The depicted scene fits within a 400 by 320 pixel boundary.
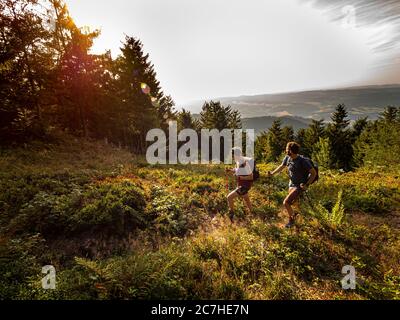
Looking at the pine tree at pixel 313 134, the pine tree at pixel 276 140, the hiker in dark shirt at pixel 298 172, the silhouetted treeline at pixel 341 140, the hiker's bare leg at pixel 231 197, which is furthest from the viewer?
the pine tree at pixel 276 140

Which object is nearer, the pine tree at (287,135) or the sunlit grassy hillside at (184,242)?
the sunlit grassy hillside at (184,242)

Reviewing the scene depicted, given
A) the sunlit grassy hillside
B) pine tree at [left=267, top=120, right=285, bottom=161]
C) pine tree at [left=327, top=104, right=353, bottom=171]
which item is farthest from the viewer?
pine tree at [left=267, top=120, right=285, bottom=161]

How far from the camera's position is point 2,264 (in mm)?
4789

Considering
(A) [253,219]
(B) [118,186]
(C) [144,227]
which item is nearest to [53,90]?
(B) [118,186]

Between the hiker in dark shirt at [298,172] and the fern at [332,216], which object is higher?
the hiker in dark shirt at [298,172]

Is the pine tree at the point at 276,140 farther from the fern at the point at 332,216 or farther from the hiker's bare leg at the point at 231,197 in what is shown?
the hiker's bare leg at the point at 231,197

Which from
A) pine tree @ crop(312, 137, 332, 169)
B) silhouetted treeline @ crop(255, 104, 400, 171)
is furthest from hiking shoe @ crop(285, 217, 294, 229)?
pine tree @ crop(312, 137, 332, 169)

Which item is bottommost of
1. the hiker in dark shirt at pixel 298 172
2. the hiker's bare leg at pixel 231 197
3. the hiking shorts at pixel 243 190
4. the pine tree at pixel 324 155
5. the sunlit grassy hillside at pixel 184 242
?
the pine tree at pixel 324 155

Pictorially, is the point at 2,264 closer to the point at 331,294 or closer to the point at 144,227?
the point at 144,227

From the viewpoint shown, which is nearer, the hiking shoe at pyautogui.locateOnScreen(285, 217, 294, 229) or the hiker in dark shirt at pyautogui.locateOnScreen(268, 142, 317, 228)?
the hiker in dark shirt at pyautogui.locateOnScreen(268, 142, 317, 228)

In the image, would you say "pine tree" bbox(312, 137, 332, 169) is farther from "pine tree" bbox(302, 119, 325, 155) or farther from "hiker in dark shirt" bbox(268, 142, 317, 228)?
"hiker in dark shirt" bbox(268, 142, 317, 228)

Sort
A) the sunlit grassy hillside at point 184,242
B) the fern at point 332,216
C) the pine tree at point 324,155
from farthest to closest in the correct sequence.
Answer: the pine tree at point 324,155 < the fern at point 332,216 < the sunlit grassy hillside at point 184,242

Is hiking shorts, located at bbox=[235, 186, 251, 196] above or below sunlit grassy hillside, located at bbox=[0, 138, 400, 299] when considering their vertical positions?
above

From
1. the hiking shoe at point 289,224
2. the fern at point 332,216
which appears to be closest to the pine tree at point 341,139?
the fern at point 332,216
